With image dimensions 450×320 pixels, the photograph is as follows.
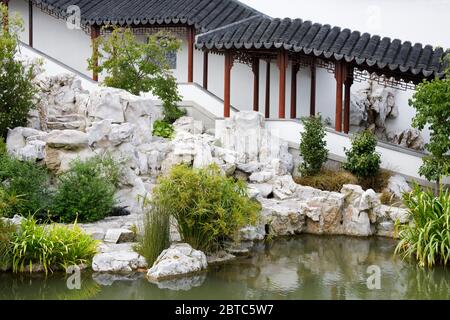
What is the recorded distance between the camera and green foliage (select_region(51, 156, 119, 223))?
37.7 ft

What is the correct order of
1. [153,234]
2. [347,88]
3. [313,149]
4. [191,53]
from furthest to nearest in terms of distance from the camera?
[191,53] < [347,88] < [313,149] < [153,234]

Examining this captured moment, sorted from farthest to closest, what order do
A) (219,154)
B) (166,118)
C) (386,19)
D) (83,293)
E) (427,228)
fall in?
(386,19), (166,118), (219,154), (427,228), (83,293)

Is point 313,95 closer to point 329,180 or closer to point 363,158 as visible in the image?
point 363,158

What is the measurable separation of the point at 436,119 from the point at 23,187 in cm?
837

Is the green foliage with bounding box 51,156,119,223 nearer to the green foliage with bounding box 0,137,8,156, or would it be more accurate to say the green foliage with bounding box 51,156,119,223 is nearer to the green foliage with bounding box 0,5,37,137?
the green foliage with bounding box 0,137,8,156

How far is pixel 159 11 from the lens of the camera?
2034cm

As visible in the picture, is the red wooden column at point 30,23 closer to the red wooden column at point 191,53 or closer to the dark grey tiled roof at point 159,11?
the dark grey tiled roof at point 159,11

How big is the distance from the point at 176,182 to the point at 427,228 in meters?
3.85

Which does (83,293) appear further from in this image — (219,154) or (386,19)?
(386,19)

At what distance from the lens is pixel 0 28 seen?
16.8 m

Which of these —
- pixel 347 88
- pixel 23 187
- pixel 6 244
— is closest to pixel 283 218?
pixel 23 187

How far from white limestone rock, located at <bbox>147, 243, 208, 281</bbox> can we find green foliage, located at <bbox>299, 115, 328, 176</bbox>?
6.38m

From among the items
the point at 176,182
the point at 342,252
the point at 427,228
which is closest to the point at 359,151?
the point at 342,252

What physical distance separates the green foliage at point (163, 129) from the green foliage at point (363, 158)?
14.4 feet
